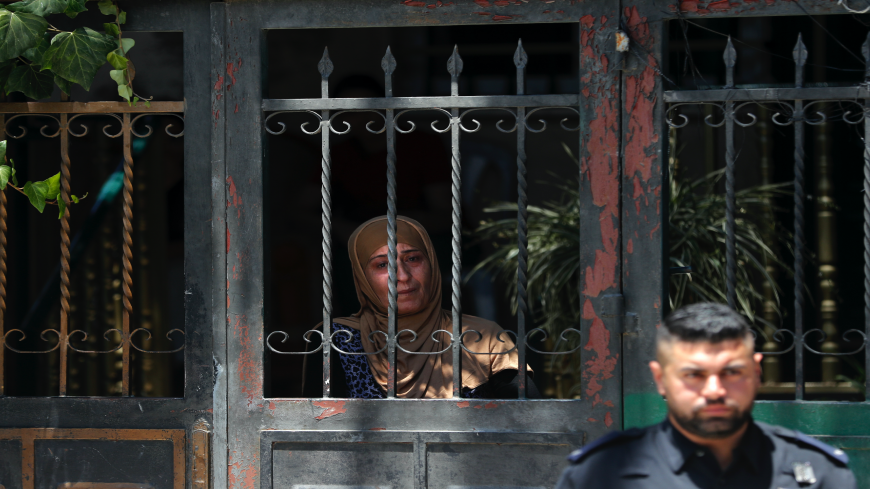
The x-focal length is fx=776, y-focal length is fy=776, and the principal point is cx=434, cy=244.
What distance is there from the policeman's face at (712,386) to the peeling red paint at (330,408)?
1273 millimetres

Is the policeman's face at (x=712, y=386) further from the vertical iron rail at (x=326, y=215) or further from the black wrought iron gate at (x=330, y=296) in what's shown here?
the vertical iron rail at (x=326, y=215)

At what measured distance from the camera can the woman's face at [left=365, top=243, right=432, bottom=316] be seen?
3.24 meters

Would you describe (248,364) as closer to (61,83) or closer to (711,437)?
(61,83)

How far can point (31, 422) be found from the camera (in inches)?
101

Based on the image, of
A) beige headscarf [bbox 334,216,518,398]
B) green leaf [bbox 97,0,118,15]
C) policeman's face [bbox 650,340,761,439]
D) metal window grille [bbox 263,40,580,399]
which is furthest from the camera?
beige headscarf [bbox 334,216,518,398]

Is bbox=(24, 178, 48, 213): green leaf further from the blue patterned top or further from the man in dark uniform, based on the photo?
the man in dark uniform

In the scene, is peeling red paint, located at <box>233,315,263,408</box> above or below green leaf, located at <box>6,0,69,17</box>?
below

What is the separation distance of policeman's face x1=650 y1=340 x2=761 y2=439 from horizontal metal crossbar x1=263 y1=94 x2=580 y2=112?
1138mm

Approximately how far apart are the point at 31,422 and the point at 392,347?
123 cm

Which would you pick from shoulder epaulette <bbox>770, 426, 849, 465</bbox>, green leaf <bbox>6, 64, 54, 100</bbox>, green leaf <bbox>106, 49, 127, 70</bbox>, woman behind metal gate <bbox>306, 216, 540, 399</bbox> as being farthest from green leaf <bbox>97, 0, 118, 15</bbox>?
shoulder epaulette <bbox>770, 426, 849, 465</bbox>

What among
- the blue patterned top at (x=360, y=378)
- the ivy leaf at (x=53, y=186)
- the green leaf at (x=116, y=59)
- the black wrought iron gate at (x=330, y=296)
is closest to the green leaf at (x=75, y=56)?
the green leaf at (x=116, y=59)

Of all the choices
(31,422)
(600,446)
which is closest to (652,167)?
(600,446)

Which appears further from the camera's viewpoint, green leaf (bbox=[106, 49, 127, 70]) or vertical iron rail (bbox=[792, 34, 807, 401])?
green leaf (bbox=[106, 49, 127, 70])

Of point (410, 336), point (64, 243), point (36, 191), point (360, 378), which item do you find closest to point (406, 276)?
point (410, 336)
